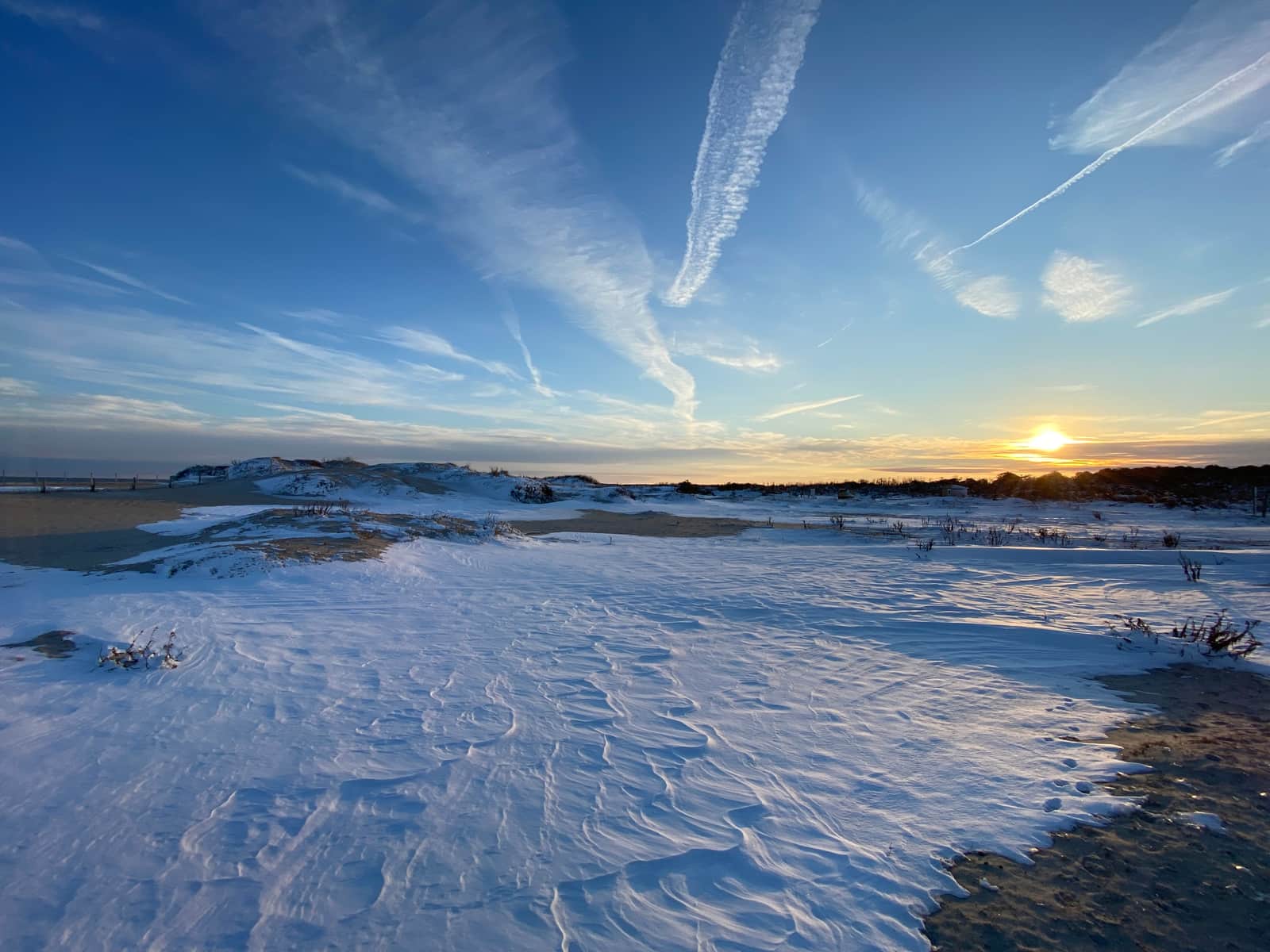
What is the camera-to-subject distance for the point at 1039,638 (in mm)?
6184

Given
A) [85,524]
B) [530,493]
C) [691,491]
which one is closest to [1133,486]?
[691,491]

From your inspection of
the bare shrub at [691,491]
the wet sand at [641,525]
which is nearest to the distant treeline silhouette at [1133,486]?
the bare shrub at [691,491]

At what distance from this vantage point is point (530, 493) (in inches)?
986

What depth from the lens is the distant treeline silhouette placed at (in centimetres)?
2373

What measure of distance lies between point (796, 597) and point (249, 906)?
268 inches

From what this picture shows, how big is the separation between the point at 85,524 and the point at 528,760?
1272cm

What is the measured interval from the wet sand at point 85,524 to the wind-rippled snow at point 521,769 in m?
1.62

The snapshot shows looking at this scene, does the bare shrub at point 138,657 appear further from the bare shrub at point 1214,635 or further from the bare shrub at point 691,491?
the bare shrub at point 691,491

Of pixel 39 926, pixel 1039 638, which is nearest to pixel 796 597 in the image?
pixel 1039 638

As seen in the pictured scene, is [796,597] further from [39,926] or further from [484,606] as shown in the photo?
[39,926]

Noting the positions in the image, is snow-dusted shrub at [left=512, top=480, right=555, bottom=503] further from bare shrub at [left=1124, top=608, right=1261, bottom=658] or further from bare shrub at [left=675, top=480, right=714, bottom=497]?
bare shrub at [left=1124, top=608, right=1261, bottom=658]

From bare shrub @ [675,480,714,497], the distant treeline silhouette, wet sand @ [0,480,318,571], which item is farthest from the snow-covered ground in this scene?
bare shrub @ [675,480,714,497]

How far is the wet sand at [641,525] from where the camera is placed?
1587 cm

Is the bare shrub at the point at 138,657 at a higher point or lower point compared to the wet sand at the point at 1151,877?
higher
